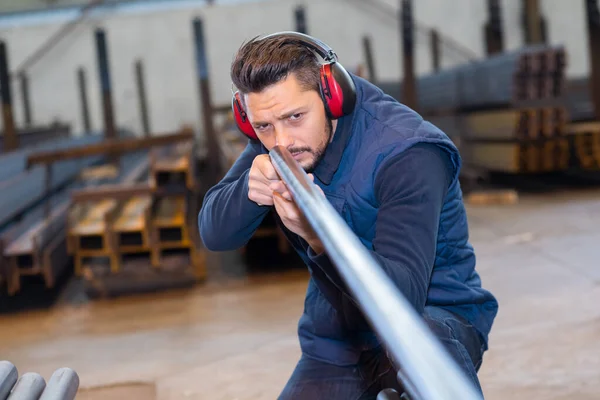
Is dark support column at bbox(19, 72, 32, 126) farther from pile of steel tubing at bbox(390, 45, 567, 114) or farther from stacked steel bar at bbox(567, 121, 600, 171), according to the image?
stacked steel bar at bbox(567, 121, 600, 171)

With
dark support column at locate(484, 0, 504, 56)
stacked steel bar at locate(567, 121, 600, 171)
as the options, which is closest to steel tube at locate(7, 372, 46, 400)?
stacked steel bar at locate(567, 121, 600, 171)

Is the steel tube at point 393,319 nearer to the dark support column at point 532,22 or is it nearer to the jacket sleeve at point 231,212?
the jacket sleeve at point 231,212

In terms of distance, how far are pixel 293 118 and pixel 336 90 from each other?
0.12m

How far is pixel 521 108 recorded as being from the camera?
6895mm

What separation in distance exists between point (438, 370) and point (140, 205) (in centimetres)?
466

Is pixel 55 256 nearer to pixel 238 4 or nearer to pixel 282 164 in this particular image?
pixel 282 164

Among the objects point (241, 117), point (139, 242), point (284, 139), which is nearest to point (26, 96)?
point (139, 242)

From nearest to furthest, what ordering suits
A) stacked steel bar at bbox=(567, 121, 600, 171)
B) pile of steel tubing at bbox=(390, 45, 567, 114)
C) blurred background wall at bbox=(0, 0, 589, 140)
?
pile of steel tubing at bbox=(390, 45, 567, 114) → stacked steel bar at bbox=(567, 121, 600, 171) → blurred background wall at bbox=(0, 0, 589, 140)

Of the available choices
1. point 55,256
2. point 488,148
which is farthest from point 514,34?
point 55,256

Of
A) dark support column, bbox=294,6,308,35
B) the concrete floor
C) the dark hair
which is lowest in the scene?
the concrete floor

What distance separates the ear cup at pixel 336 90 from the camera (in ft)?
4.93

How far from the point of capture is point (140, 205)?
5133mm

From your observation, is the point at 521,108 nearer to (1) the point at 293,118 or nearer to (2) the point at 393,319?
(1) the point at 293,118

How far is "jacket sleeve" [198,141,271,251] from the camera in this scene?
66.1 inches
